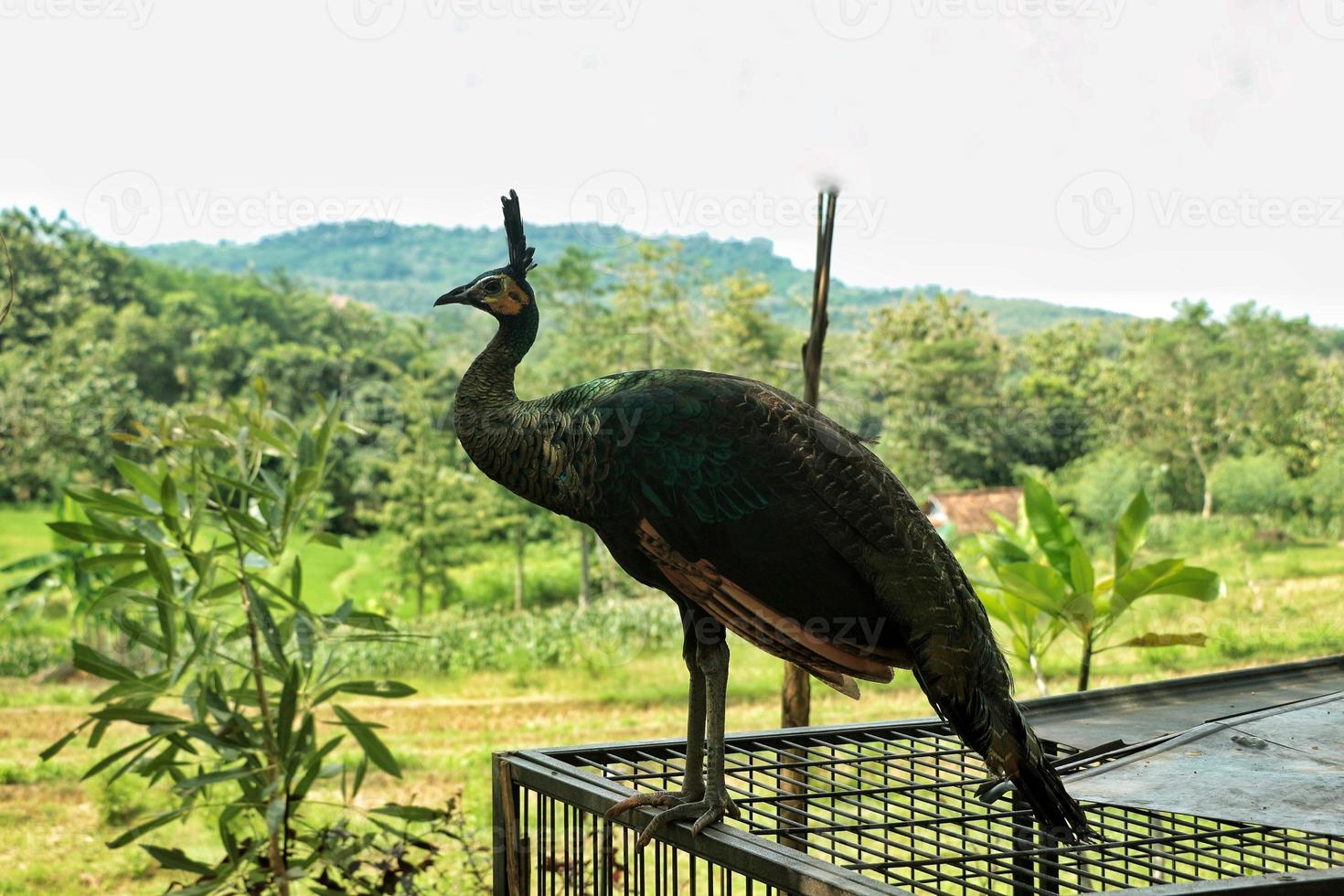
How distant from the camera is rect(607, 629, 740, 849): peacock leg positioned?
149cm

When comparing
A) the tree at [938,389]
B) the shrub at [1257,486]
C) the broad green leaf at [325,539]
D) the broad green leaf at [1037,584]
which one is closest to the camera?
the broad green leaf at [325,539]

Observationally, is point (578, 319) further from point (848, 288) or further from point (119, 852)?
point (119, 852)

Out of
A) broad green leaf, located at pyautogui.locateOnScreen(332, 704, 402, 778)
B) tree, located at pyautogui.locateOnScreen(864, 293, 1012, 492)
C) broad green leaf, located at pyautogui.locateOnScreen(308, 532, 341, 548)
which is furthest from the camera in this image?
tree, located at pyautogui.locateOnScreen(864, 293, 1012, 492)

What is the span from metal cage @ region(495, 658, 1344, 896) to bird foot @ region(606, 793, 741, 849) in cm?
1

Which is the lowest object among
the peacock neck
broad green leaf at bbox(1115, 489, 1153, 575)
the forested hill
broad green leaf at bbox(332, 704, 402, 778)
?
broad green leaf at bbox(332, 704, 402, 778)

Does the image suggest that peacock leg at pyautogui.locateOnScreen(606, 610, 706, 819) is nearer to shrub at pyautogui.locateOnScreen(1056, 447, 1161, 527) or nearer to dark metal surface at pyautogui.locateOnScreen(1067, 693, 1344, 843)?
dark metal surface at pyautogui.locateOnScreen(1067, 693, 1344, 843)

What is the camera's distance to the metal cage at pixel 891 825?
4.32 feet

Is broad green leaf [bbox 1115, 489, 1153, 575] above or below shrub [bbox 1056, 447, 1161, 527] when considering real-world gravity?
above

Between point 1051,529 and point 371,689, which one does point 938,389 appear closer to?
point 1051,529

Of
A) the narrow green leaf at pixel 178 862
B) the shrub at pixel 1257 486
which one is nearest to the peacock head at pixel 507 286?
the narrow green leaf at pixel 178 862

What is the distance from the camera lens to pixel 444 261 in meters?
9.58

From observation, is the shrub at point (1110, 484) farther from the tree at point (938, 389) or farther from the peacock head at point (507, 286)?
the peacock head at point (507, 286)

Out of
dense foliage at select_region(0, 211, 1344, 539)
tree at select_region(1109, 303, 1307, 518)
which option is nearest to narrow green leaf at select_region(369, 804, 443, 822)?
dense foliage at select_region(0, 211, 1344, 539)

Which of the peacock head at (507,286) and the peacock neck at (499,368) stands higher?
the peacock head at (507,286)
